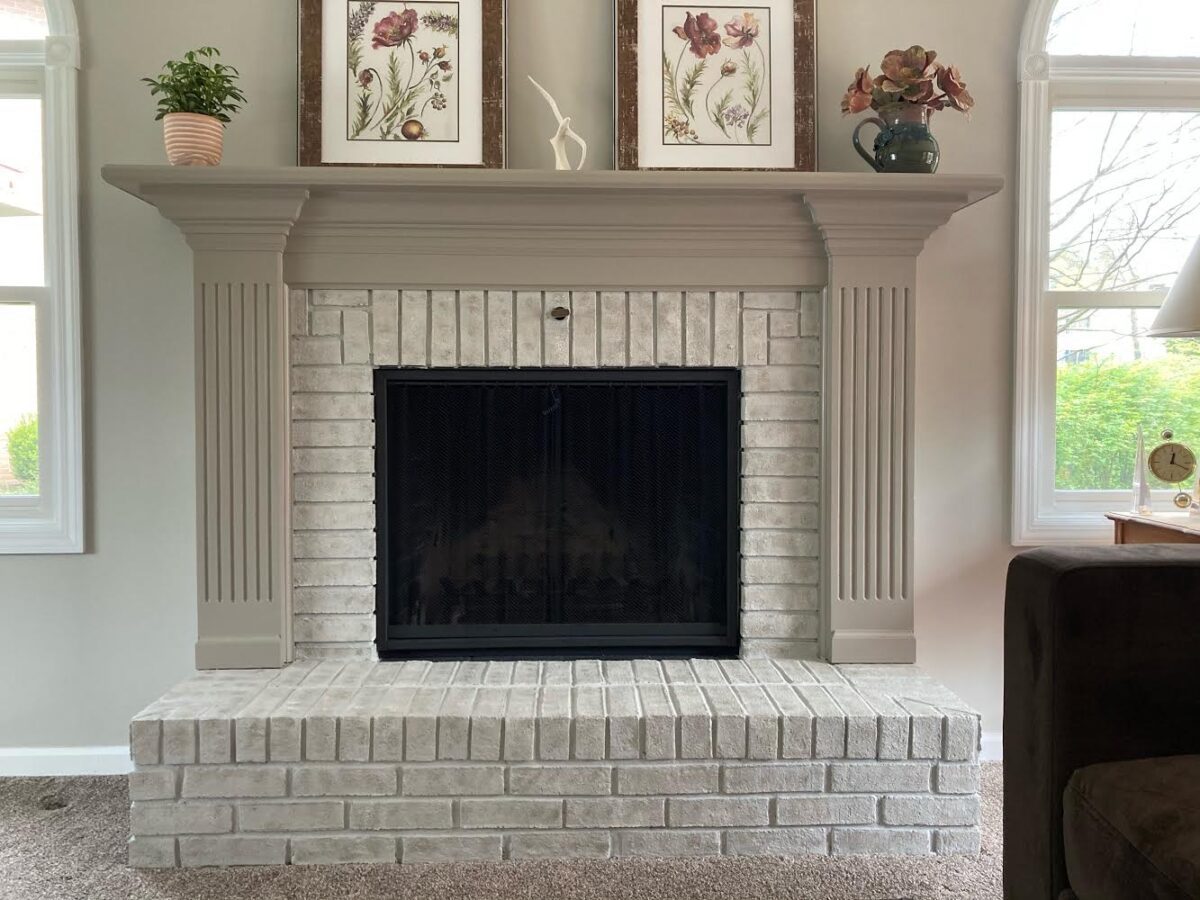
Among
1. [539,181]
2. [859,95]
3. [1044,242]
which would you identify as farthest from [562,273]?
[1044,242]

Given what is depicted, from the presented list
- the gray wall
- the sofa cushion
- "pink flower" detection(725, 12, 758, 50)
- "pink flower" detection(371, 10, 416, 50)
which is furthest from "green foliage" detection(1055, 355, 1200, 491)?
"pink flower" detection(371, 10, 416, 50)

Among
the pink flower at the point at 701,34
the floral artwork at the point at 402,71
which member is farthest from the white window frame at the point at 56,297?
the pink flower at the point at 701,34

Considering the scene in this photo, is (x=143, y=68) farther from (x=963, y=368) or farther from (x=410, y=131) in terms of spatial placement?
(x=963, y=368)

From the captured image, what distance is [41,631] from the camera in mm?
2164

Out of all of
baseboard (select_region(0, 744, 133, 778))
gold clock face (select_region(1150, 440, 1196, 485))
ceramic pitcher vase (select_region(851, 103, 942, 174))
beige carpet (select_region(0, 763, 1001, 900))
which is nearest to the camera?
beige carpet (select_region(0, 763, 1001, 900))

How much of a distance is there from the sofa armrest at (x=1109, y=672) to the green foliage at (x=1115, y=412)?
1.26m

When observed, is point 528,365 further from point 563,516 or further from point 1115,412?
point 1115,412

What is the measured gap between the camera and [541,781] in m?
1.70

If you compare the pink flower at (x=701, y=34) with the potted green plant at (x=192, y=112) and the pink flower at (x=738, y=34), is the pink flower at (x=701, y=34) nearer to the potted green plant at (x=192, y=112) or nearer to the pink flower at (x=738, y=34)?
the pink flower at (x=738, y=34)

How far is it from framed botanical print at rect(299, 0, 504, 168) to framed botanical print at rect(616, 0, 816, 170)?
1.21ft

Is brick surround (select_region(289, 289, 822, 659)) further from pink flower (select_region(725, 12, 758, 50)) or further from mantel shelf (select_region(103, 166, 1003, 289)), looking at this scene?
pink flower (select_region(725, 12, 758, 50))

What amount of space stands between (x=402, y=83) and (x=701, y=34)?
0.75 meters

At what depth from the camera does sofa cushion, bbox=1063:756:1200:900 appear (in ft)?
2.96

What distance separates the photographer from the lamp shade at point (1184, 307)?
1821 millimetres
